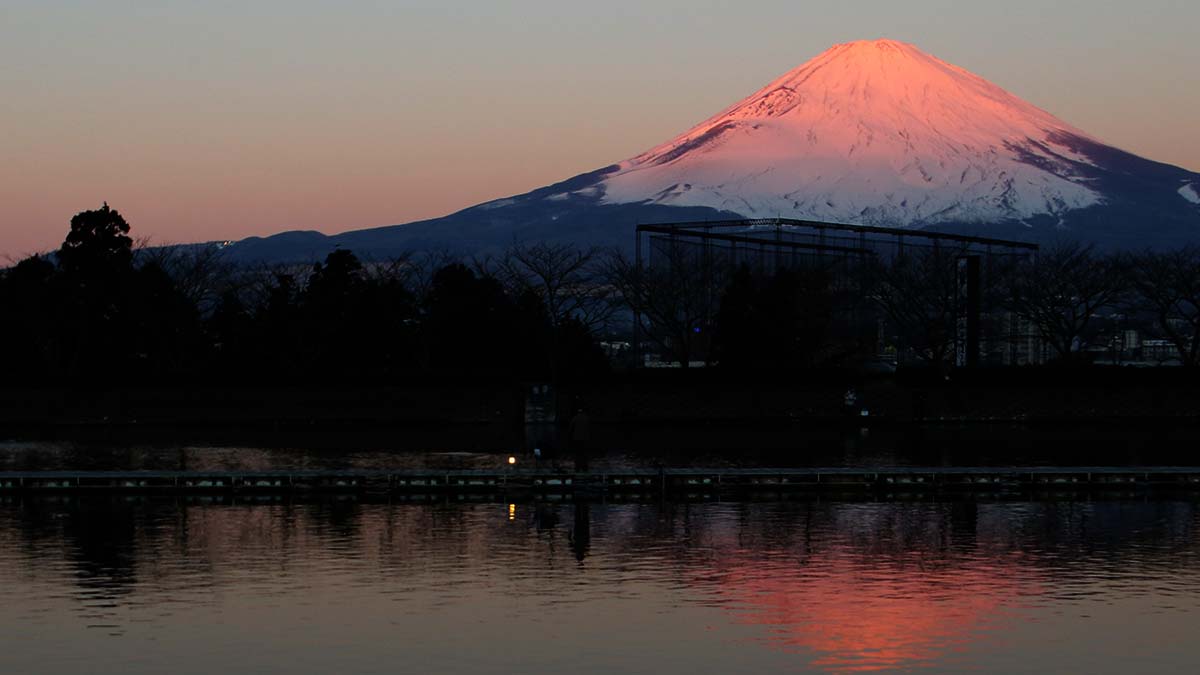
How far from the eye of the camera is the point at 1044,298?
8088 centimetres

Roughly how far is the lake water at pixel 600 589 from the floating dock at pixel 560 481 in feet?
8.79

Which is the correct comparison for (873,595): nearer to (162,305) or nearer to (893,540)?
(893,540)

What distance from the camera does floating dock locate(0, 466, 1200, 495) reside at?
1127 inches

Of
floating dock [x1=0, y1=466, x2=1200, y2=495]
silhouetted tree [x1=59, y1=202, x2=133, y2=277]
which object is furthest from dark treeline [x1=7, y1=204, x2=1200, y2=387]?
floating dock [x1=0, y1=466, x2=1200, y2=495]

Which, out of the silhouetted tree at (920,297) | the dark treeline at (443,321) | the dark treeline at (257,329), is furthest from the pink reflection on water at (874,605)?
the silhouetted tree at (920,297)

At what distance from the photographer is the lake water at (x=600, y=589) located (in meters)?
14.0

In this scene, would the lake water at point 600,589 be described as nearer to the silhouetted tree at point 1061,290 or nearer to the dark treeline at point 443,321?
the dark treeline at point 443,321

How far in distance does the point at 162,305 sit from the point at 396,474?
39168 mm

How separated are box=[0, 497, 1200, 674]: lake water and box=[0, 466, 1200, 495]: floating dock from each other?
268 centimetres

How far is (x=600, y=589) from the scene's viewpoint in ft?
57.2

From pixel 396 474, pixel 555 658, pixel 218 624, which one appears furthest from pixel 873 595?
pixel 396 474

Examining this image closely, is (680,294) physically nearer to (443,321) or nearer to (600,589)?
(443,321)

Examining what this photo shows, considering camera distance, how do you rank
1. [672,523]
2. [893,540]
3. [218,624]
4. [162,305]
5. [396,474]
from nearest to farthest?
[218,624], [893,540], [672,523], [396,474], [162,305]

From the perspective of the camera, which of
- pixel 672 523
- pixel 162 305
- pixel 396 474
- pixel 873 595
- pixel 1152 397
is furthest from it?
pixel 162 305
